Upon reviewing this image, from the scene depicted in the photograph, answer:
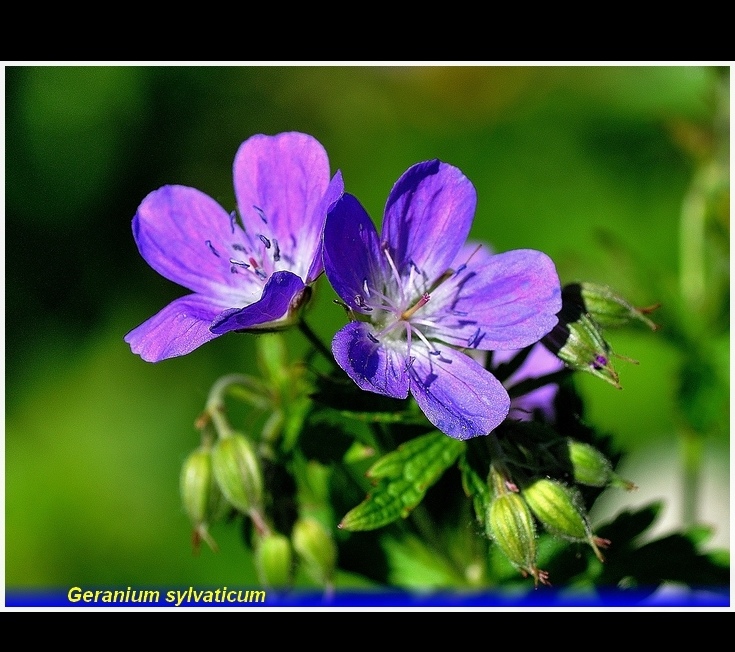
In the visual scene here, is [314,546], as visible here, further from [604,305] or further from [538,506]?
[604,305]

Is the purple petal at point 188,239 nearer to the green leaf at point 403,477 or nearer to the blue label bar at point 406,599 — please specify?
the green leaf at point 403,477

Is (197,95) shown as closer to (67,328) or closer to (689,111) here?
(67,328)

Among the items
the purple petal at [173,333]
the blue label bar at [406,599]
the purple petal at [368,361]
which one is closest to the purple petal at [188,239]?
the purple petal at [173,333]

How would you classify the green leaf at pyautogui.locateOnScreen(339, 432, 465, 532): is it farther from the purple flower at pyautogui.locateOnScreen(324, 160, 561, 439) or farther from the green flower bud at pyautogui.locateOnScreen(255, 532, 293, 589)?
the green flower bud at pyautogui.locateOnScreen(255, 532, 293, 589)

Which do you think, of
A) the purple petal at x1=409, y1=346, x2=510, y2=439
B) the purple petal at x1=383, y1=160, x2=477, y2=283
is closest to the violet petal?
the purple petal at x1=383, y1=160, x2=477, y2=283

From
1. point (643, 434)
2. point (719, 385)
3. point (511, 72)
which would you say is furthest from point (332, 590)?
point (511, 72)

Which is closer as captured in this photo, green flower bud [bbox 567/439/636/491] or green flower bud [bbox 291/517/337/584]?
green flower bud [bbox 567/439/636/491]
